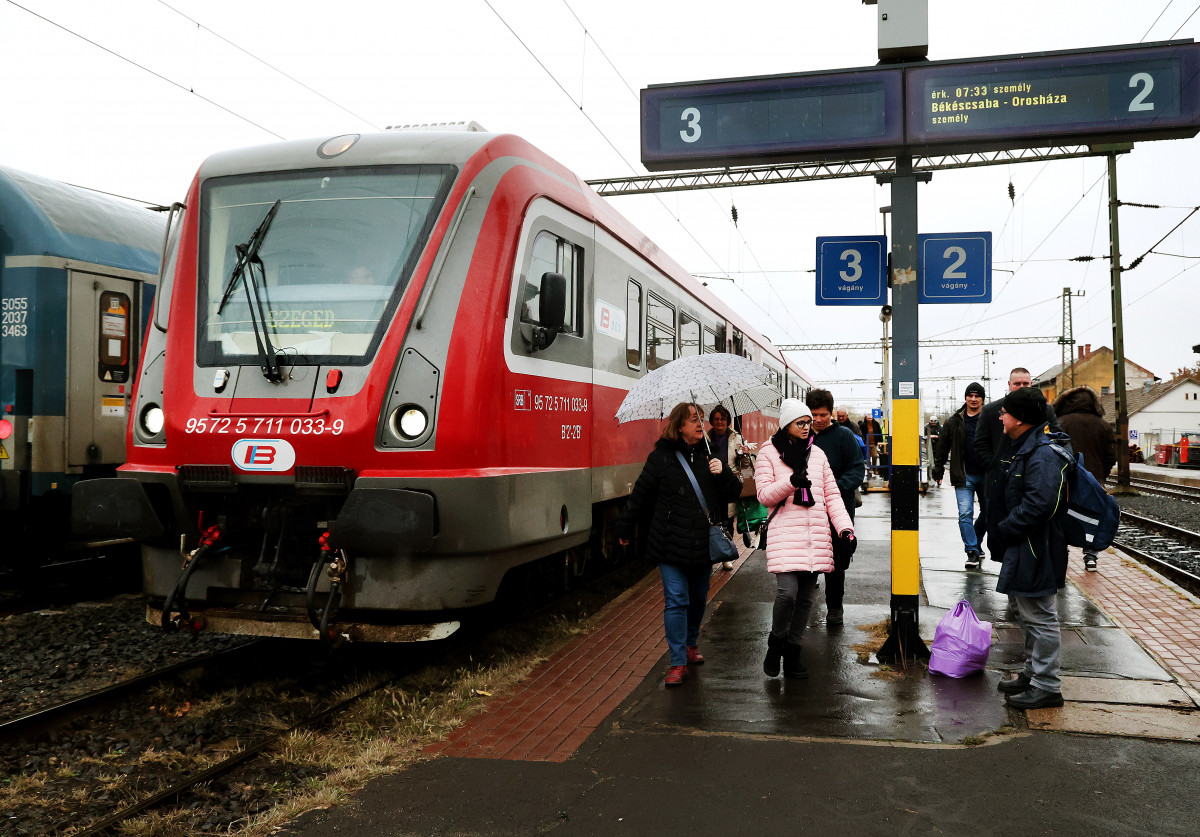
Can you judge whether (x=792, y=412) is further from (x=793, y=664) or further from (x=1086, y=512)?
(x=1086, y=512)

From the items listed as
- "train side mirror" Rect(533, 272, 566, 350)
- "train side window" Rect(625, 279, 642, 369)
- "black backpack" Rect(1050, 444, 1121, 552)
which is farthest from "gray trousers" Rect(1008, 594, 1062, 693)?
"train side window" Rect(625, 279, 642, 369)

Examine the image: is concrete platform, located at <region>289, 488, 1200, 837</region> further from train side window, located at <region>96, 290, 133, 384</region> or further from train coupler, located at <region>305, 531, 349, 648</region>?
train side window, located at <region>96, 290, 133, 384</region>

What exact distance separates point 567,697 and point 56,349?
5970 mm

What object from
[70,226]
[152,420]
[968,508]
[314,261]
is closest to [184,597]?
[152,420]

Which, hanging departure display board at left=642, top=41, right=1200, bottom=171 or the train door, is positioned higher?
hanging departure display board at left=642, top=41, right=1200, bottom=171

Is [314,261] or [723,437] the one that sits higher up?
[314,261]

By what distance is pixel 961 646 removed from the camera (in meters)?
5.75

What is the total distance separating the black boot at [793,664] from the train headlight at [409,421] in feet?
8.33

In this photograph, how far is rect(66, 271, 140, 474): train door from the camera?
8.66 m

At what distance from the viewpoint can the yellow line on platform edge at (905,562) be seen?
6.25 m

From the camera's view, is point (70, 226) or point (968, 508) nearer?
point (70, 226)

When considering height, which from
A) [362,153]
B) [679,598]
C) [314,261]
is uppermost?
[362,153]

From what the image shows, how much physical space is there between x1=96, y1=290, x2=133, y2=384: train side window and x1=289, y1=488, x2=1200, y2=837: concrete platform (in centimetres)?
537

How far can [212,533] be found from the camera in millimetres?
5598
